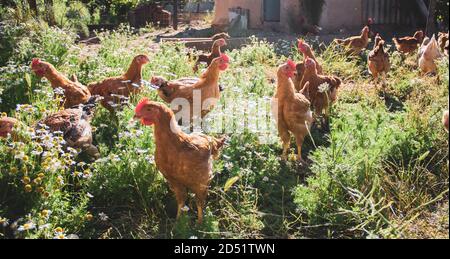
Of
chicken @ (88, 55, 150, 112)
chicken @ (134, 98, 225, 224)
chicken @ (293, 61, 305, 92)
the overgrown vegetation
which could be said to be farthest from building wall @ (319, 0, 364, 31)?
chicken @ (134, 98, 225, 224)

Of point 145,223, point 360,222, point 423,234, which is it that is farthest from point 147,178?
point 423,234

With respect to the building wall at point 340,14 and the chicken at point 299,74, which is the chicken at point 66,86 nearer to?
the chicken at point 299,74

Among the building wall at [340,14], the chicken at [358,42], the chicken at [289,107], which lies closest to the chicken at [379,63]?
the chicken at [358,42]

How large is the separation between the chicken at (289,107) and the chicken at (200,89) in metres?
0.83

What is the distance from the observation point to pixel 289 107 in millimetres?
4809

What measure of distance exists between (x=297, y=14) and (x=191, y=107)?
10.8 metres

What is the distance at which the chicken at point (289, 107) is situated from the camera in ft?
15.8

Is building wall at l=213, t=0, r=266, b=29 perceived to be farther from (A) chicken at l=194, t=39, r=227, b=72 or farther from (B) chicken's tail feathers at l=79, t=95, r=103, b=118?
(B) chicken's tail feathers at l=79, t=95, r=103, b=118

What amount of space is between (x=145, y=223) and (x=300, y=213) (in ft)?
A: 4.21

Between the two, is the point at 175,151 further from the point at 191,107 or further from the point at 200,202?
the point at 191,107

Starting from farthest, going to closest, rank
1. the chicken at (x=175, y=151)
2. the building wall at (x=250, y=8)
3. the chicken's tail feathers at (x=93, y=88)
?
the building wall at (x=250, y=8)
the chicken's tail feathers at (x=93, y=88)
the chicken at (x=175, y=151)

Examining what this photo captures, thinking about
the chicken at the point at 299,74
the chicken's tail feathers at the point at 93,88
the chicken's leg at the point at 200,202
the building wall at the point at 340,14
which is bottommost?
the chicken's leg at the point at 200,202

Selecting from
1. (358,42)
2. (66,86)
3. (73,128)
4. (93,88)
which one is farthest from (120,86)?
(358,42)

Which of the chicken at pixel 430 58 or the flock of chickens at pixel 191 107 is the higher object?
the chicken at pixel 430 58
